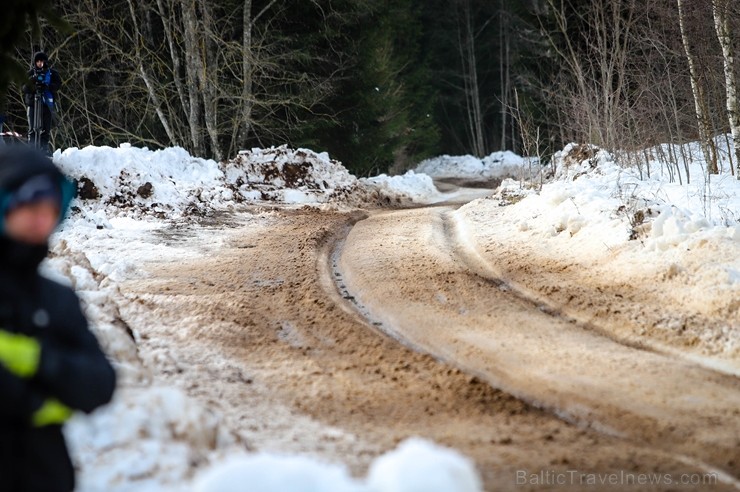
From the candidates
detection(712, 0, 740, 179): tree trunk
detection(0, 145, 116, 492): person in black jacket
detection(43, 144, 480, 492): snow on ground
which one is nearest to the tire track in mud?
detection(43, 144, 480, 492): snow on ground

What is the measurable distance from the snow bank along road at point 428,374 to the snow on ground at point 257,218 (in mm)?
540

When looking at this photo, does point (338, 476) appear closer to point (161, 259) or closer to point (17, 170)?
point (17, 170)

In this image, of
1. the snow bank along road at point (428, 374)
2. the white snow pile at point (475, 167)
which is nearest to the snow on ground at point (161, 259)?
the snow bank along road at point (428, 374)

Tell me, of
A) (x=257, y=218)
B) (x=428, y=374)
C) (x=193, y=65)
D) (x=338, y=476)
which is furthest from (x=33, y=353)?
(x=193, y=65)

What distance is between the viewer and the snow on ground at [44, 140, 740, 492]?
266cm

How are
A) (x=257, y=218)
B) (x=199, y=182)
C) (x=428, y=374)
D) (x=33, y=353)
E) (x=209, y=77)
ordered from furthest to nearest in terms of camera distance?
1. (x=209, y=77)
2. (x=199, y=182)
3. (x=257, y=218)
4. (x=428, y=374)
5. (x=33, y=353)

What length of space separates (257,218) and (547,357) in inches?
381

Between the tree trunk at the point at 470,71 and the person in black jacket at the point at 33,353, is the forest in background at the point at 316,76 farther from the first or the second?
the tree trunk at the point at 470,71

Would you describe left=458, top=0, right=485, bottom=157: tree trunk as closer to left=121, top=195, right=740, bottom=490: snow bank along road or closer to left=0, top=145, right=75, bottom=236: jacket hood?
left=121, top=195, right=740, bottom=490: snow bank along road

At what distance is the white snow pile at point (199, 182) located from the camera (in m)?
14.6

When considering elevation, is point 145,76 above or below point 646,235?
above

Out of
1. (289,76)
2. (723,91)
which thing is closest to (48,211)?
(723,91)

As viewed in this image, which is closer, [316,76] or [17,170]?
[17,170]

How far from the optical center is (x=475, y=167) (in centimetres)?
3988
